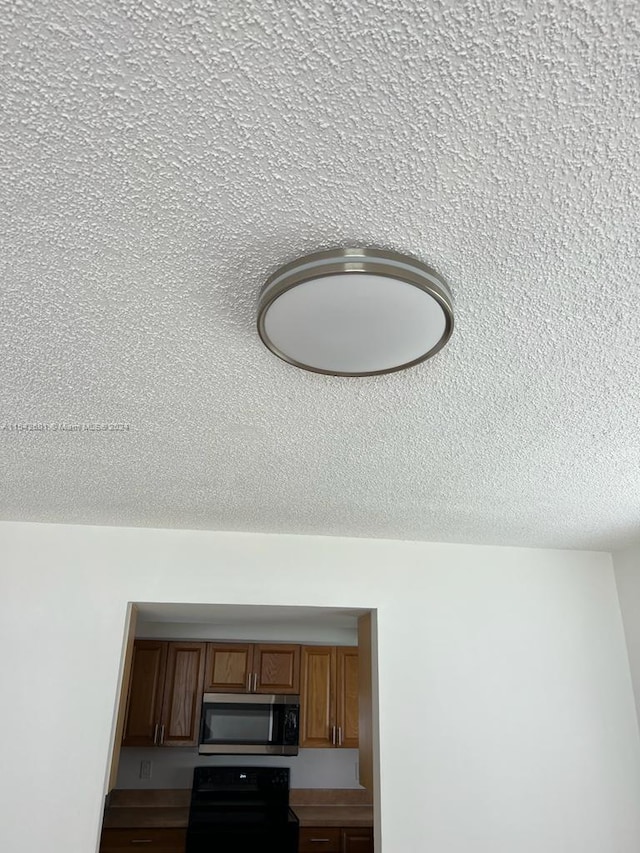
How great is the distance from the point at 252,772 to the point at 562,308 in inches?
177

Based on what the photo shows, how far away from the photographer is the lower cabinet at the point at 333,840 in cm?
446

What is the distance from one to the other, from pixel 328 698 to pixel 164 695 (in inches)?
48.4

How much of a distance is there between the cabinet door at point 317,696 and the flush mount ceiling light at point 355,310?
396 cm

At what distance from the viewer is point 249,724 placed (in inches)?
185

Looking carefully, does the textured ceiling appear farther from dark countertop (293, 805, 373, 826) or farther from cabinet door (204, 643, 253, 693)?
dark countertop (293, 805, 373, 826)

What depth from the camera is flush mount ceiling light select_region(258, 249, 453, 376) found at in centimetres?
123

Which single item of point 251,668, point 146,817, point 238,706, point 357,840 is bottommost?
point 357,840

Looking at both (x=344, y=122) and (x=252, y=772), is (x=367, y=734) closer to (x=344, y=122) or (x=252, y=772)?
(x=252, y=772)

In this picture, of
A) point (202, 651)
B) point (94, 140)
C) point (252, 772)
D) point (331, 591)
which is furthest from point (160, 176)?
point (252, 772)

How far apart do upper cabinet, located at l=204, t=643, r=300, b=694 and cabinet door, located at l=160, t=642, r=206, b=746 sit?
0.09 metres

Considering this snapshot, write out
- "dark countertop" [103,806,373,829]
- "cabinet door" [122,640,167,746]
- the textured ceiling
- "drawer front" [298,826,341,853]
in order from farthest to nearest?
"cabinet door" [122,640,167,746] → "drawer front" [298,826,341,853] → "dark countertop" [103,806,373,829] → the textured ceiling

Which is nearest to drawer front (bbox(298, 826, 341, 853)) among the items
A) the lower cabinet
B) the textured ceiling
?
the lower cabinet

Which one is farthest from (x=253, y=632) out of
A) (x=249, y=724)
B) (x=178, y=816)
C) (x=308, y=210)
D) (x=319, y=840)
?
(x=308, y=210)

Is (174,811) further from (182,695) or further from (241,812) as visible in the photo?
(182,695)
